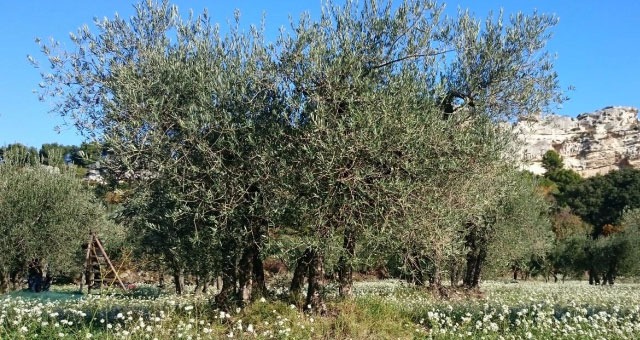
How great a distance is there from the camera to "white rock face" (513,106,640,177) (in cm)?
13450

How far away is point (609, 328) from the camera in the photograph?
1102 cm

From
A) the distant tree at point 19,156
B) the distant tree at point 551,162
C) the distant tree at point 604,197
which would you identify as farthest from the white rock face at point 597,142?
the distant tree at point 19,156

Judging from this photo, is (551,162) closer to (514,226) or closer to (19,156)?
(514,226)

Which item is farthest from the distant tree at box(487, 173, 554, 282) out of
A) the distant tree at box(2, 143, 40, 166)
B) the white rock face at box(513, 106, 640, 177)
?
the white rock face at box(513, 106, 640, 177)

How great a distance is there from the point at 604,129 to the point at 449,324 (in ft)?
488

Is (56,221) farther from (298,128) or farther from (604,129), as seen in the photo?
(604,129)

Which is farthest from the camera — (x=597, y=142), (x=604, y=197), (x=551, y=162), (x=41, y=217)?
(x=597, y=142)

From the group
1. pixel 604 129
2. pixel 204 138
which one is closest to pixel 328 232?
pixel 204 138

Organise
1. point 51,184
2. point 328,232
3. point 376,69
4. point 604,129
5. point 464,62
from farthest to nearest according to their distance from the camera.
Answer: point 604,129, point 51,184, point 464,62, point 376,69, point 328,232

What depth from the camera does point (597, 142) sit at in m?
138

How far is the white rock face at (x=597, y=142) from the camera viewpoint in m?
134

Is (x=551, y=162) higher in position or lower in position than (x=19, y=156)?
higher

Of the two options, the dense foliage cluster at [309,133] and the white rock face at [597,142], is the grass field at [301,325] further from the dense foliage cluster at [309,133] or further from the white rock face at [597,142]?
the white rock face at [597,142]

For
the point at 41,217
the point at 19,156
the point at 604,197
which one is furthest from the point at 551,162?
the point at 41,217
